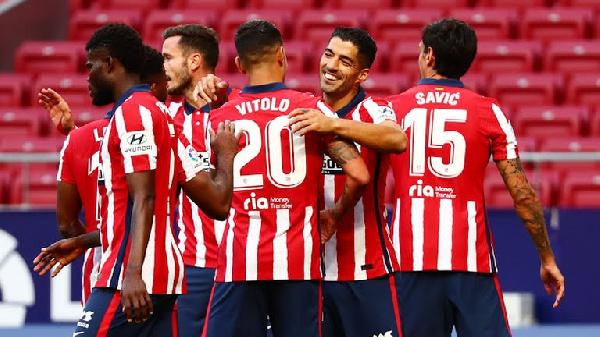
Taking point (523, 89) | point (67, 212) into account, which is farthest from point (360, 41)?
point (523, 89)

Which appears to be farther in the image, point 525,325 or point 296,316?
point 525,325

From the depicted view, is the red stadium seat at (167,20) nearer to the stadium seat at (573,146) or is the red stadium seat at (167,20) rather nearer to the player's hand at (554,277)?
the stadium seat at (573,146)

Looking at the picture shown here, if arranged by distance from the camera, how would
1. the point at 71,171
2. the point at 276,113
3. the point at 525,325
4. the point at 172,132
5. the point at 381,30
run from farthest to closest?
the point at 381,30 → the point at 525,325 → the point at 71,171 → the point at 276,113 → the point at 172,132

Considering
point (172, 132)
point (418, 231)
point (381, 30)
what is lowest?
point (418, 231)

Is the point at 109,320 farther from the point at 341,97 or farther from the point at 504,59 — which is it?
the point at 504,59

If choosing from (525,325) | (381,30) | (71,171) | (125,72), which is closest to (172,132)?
(125,72)

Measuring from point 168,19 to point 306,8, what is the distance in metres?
1.81

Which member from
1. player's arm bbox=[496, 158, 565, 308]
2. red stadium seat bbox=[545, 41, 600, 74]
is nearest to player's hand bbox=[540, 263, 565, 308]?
player's arm bbox=[496, 158, 565, 308]

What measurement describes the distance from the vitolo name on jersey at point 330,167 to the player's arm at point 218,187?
88 cm

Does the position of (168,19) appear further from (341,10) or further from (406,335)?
(406,335)

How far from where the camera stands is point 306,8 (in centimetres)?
1525

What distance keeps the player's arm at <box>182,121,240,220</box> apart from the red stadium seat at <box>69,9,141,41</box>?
32.0ft

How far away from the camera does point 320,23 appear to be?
1453cm

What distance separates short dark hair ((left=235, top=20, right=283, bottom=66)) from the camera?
5.59 m
